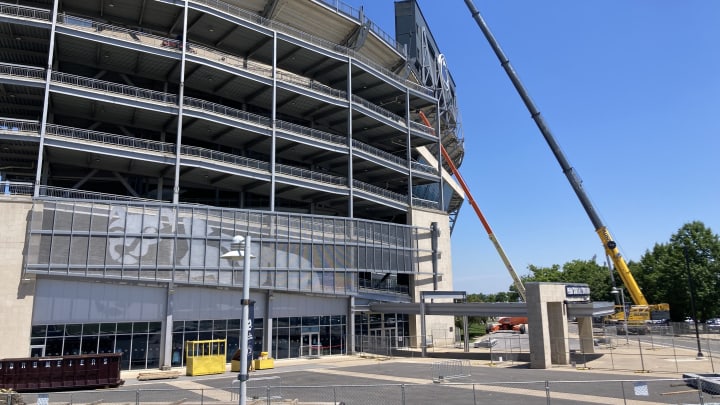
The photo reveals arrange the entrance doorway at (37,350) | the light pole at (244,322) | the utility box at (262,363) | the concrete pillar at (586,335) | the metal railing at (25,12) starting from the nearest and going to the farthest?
the light pole at (244,322) < the entrance doorway at (37,350) < the utility box at (262,363) < the metal railing at (25,12) < the concrete pillar at (586,335)

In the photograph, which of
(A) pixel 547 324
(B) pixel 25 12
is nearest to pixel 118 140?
(B) pixel 25 12

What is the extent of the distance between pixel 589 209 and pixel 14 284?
52.7m

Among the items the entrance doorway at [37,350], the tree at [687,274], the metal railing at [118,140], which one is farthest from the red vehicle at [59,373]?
the tree at [687,274]

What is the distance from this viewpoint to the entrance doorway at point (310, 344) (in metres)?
40.6

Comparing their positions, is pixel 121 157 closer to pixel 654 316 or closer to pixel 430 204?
pixel 430 204

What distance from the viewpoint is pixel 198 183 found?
144 ft

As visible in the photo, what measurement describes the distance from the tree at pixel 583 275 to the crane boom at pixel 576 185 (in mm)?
34318

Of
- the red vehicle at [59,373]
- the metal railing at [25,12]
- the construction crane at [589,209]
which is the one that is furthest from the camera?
the construction crane at [589,209]

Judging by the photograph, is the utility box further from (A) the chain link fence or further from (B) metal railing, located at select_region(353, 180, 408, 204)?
(B) metal railing, located at select_region(353, 180, 408, 204)

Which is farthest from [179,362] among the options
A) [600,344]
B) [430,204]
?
[600,344]

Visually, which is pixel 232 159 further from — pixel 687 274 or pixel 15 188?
pixel 687 274

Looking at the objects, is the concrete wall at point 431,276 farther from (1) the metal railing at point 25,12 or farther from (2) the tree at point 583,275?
(2) the tree at point 583,275

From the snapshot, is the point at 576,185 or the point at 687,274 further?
the point at 687,274

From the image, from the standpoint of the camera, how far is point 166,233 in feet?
114
